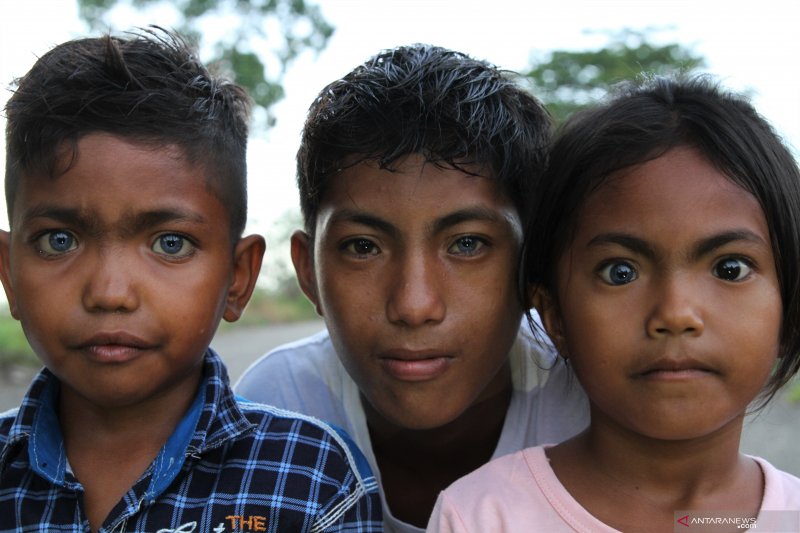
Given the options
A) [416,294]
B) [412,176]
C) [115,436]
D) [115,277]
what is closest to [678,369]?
[416,294]

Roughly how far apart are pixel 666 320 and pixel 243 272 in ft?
3.70

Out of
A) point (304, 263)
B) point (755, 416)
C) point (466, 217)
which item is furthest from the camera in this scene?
point (304, 263)

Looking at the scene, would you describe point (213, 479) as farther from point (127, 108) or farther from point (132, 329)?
point (127, 108)

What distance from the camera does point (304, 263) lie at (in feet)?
8.61

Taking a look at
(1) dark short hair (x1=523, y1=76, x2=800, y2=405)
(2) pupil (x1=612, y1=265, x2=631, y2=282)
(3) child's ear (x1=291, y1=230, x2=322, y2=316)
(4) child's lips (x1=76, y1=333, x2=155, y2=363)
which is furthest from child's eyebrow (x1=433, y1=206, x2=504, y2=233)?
(4) child's lips (x1=76, y1=333, x2=155, y2=363)

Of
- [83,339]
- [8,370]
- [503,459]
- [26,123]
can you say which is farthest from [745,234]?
[8,370]

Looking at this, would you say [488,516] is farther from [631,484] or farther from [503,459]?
[631,484]

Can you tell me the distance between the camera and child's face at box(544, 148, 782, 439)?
1.76 m

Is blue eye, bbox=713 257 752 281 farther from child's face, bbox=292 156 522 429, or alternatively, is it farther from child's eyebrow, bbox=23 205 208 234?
child's eyebrow, bbox=23 205 208 234

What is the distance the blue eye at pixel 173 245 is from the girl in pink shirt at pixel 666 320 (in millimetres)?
864

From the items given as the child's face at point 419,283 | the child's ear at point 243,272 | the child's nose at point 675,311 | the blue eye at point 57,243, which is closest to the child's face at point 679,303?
the child's nose at point 675,311

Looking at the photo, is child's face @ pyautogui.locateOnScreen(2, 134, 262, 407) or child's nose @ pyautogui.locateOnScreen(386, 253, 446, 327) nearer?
child's face @ pyautogui.locateOnScreen(2, 134, 262, 407)

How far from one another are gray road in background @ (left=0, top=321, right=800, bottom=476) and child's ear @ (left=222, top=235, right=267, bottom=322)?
4.55ft

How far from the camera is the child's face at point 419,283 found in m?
2.14
